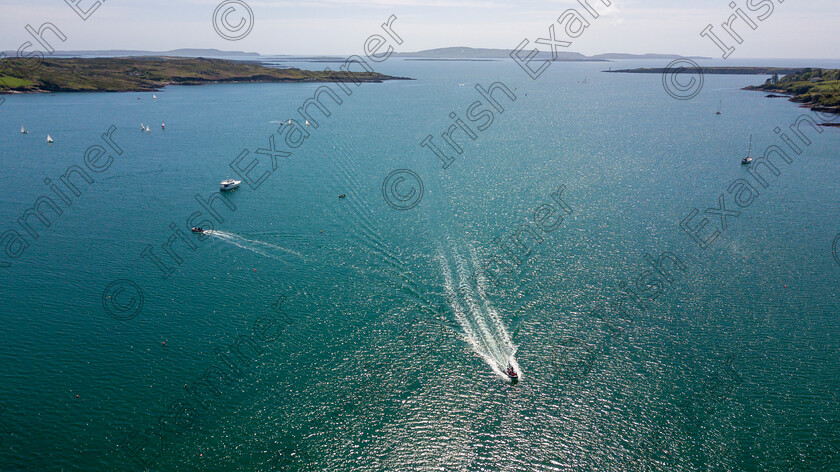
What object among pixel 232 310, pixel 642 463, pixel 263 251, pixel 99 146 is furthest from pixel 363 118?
pixel 642 463

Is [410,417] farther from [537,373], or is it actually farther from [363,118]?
[363,118]

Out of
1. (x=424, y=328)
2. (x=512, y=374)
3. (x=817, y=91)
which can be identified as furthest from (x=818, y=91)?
(x=424, y=328)

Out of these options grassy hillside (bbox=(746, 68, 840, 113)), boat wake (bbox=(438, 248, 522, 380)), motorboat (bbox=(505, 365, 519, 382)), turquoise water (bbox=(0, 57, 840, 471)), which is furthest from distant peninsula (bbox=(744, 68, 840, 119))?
motorboat (bbox=(505, 365, 519, 382))

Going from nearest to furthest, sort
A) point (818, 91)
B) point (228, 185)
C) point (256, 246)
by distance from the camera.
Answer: point (256, 246)
point (228, 185)
point (818, 91)

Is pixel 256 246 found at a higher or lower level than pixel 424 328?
higher

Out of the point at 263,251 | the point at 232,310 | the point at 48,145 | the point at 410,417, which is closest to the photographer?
the point at 410,417

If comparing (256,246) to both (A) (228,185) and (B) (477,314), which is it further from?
(B) (477,314)
